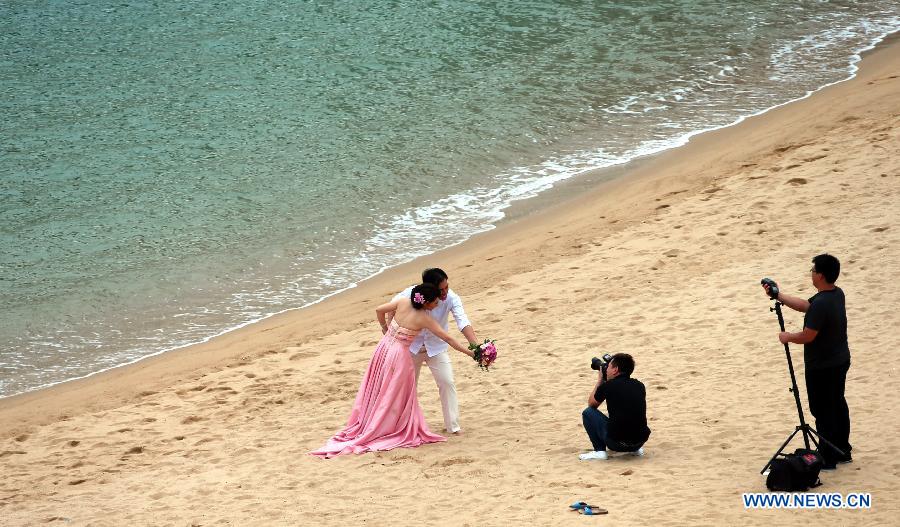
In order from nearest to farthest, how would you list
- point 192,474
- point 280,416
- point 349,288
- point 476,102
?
point 192,474 → point 280,416 → point 349,288 → point 476,102

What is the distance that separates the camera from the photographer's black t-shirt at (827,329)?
24.2ft

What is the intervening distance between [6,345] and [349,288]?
440 centimetres

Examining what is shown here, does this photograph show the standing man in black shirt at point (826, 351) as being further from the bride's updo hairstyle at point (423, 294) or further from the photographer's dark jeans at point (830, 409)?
the bride's updo hairstyle at point (423, 294)

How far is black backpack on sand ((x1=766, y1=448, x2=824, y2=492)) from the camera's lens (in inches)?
285

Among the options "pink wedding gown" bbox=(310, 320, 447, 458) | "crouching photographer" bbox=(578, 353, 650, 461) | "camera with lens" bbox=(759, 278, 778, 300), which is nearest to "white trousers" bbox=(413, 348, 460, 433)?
"pink wedding gown" bbox=(310, 320, 447, 458)

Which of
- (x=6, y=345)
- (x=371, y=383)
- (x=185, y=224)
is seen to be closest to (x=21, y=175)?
(x=185, y=224)

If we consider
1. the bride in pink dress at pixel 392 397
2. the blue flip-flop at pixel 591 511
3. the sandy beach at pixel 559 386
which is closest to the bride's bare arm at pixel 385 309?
the bride in pink dress at pixel 392 397

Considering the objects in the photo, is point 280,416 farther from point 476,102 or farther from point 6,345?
point 476,102

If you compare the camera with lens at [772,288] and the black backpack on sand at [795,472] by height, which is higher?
the camera with lens at [772,288]

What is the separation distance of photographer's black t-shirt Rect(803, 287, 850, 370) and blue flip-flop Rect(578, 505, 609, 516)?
5.85ft

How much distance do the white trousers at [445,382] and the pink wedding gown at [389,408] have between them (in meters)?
0.14

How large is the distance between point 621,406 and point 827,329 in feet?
5.55

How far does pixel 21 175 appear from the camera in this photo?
62.1 ft

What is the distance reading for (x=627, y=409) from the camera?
27.4 ft
